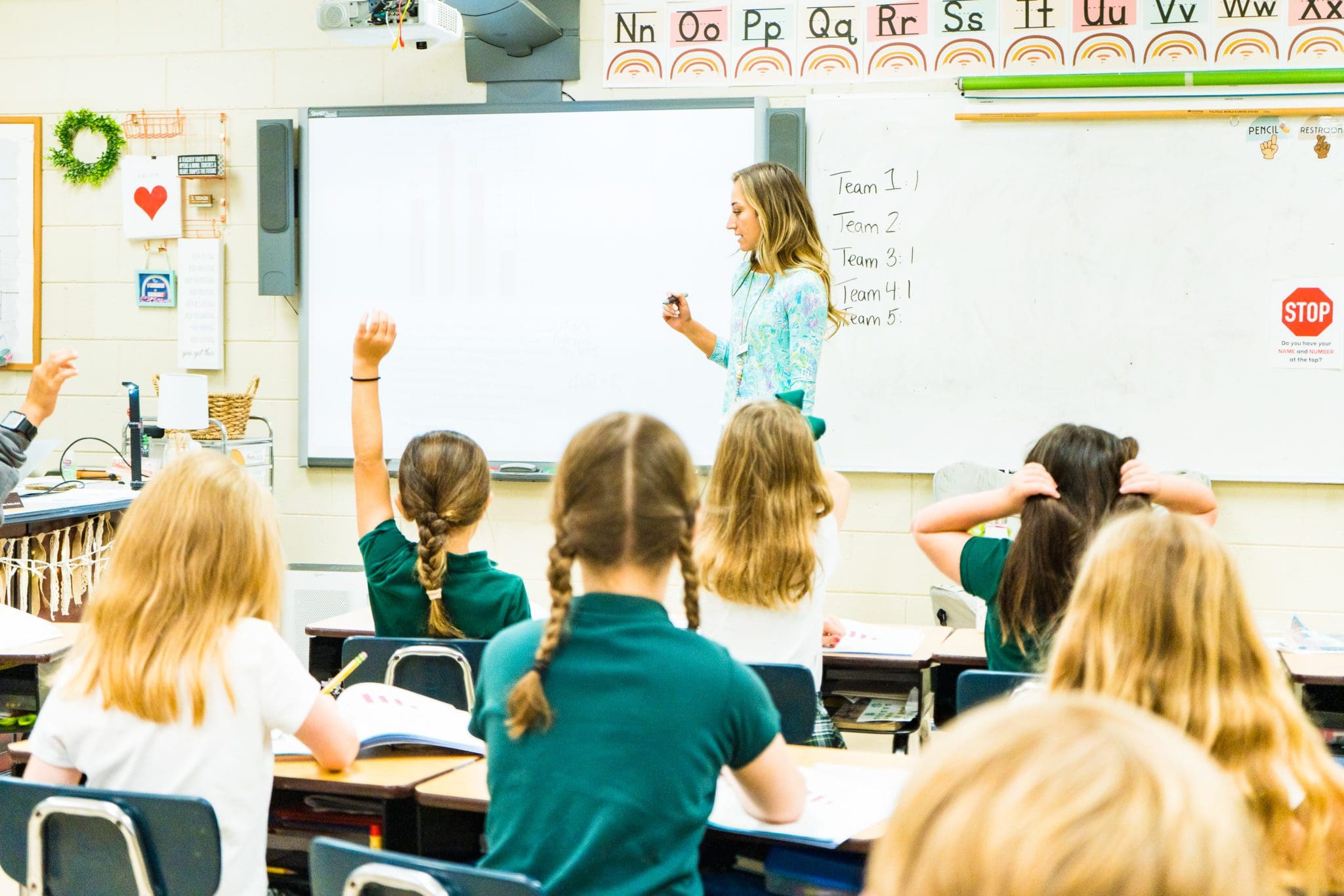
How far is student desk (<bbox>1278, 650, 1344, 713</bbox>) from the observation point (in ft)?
7.80

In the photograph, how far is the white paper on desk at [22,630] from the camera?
2.62 m

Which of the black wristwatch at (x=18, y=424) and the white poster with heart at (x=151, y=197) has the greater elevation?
the white poster with heart at (x=151, y=197)

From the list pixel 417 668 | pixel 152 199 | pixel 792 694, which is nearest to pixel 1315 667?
pixel 792 694

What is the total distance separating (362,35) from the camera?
4.15 metres

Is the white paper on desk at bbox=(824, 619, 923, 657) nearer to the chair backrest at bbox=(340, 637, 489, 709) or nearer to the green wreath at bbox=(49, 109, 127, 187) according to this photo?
the chair backrest at bbox=(340, 637, 489, 709)

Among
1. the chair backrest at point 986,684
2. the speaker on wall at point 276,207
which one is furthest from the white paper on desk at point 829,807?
the speaker on wall at point 276,207

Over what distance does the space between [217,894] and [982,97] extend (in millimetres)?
3620

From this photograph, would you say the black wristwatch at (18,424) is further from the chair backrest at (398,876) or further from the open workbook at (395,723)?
the chair backrest at (398,876)

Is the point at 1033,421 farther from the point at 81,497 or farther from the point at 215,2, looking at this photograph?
the point at 215,2

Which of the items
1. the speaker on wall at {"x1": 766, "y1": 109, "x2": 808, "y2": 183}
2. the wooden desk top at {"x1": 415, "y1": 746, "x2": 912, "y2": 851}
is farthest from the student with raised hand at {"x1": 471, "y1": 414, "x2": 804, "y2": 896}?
the speaker on wall at {"x1": 766, "y1": 109, "x2": 808, "y2": 183}

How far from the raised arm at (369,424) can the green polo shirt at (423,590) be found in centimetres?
4

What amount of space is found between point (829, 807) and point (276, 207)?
3.86 metres

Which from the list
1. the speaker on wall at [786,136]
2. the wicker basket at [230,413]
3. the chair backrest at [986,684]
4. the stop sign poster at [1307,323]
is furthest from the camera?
the wicker basket at [230,413]

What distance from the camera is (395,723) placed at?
190cm
